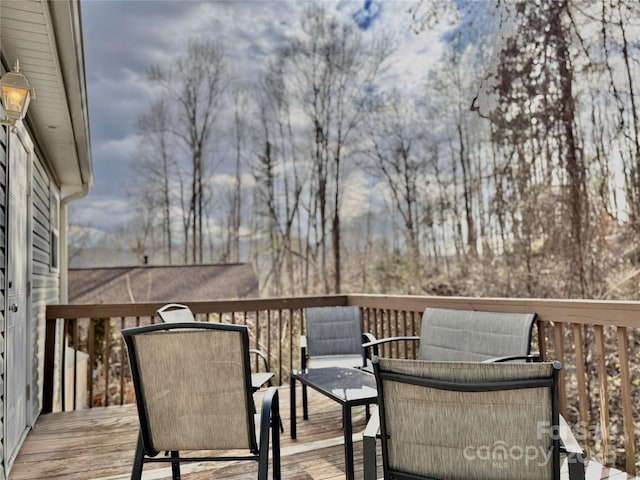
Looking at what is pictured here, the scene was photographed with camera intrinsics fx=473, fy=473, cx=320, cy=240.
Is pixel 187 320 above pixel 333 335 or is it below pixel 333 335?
above

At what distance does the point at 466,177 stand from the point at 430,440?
32.3 feet

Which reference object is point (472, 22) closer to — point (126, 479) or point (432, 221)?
point (432, 221)

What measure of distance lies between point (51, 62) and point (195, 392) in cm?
249

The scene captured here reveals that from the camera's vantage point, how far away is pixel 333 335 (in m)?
4.40

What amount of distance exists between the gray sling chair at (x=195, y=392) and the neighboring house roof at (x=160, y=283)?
956cm

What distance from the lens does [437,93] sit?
38.0 ft

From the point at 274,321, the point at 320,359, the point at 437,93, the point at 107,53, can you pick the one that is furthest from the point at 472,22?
the point at 107,53

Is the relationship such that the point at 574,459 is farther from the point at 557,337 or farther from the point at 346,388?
the point at 557,337

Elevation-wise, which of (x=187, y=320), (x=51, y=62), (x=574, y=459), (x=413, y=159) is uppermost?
(x=413, y=159)

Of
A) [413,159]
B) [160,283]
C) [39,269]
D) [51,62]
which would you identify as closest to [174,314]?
[39,269]

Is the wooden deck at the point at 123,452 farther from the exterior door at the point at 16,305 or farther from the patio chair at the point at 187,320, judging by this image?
the patio chair at the point at 187,320

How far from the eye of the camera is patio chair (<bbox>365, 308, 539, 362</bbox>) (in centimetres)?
306

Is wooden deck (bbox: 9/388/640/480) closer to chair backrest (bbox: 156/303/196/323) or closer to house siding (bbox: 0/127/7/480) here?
house siding (bbox: 0/127/7/480)

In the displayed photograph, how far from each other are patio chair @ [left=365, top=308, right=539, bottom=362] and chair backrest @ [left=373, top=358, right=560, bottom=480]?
146 centimetres
